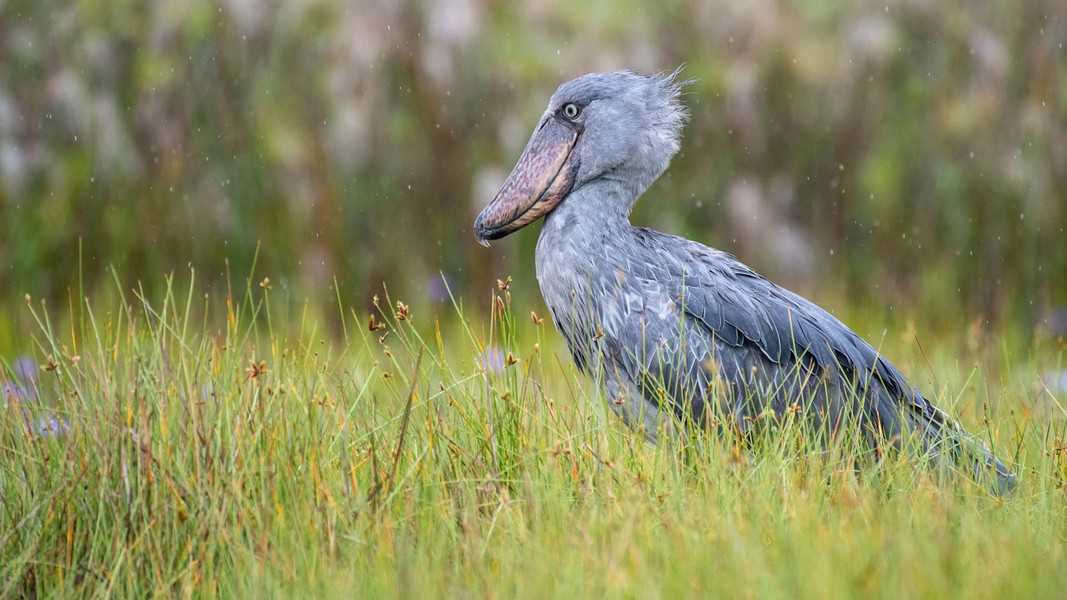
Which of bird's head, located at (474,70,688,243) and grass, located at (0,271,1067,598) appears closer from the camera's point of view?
grass, located at (0,271,1067,598)

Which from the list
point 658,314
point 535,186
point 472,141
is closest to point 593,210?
point 535,186

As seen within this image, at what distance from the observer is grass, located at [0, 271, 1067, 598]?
2148mm

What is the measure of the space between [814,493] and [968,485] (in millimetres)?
320

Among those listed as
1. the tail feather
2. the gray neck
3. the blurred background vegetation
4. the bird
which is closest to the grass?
the tail feather

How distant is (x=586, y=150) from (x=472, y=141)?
2437mm

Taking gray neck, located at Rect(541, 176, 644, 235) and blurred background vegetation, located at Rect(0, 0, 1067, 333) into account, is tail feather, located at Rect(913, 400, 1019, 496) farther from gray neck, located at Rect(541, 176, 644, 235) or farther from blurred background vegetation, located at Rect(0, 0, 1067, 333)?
blurred background vegetation, located at Rect(0, 0, 1067, 333)

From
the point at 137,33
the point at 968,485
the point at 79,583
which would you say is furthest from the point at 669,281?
the point at 137,33

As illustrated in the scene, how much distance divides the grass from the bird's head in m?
0.75

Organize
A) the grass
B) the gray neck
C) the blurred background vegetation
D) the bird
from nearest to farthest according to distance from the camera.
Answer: the grass, the bird, the gray neck, the blurred background vegetation

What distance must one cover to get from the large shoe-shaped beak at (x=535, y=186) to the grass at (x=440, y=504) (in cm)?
70

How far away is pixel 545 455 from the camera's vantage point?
2717mm

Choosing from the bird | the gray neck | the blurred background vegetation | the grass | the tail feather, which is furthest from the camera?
the blurred background vegetation

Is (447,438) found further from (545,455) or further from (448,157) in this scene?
(448,157)

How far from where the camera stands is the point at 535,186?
355 centimetres
